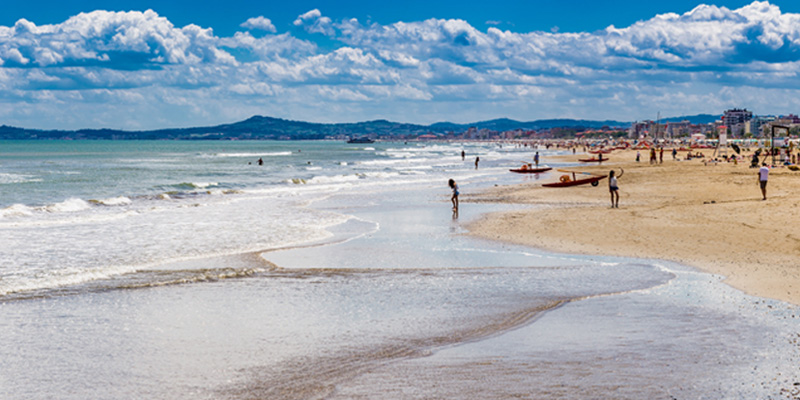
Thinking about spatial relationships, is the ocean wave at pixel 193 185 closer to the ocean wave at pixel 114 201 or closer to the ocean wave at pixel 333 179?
the ocean wave at pixel 333 179

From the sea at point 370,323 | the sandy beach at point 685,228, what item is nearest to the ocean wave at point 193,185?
the sandy beach at point 685,228

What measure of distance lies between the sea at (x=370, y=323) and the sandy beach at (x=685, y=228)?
105 centimetres

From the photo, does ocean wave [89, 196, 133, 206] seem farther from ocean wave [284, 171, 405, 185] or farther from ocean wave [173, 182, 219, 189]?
ocean wave [284, 171, 405, 185]

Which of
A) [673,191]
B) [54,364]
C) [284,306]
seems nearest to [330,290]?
[284,306]

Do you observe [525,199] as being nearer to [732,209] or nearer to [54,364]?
[732,209]

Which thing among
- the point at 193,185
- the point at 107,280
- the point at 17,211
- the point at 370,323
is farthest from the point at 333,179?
the point at 370,323

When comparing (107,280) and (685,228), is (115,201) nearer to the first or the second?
(107,280)

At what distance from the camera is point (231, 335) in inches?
364

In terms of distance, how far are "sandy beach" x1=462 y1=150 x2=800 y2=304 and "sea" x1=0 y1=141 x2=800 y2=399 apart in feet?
3.43

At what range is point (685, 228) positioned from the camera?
19.4m

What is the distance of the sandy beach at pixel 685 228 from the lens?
1387 centimetres

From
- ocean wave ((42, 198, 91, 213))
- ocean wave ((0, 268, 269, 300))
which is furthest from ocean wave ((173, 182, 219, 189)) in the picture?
ocean wave ((0, 268, 269, 300))

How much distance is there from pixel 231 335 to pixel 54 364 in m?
2.16

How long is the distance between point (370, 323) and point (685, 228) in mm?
12701
